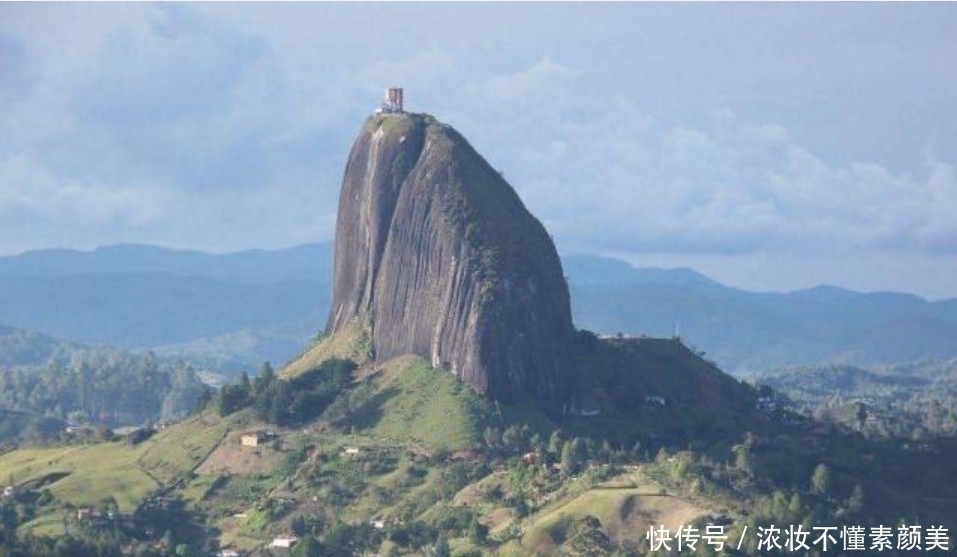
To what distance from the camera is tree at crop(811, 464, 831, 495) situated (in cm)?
12000

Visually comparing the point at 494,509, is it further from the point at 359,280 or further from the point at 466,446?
the point at 359,280

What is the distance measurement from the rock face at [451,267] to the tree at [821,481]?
1990 cm

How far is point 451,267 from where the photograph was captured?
456 feet

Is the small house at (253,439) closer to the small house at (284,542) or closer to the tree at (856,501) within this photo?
the small house at (284,542)

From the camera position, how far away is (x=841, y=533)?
11112 cm

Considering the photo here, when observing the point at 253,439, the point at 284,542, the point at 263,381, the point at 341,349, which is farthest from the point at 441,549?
the point at 341,349

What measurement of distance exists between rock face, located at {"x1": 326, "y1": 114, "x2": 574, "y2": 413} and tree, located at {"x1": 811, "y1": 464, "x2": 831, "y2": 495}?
783 inches

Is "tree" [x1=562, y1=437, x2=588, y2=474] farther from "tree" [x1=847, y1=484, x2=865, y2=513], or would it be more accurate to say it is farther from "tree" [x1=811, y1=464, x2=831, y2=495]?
"tree" [x1=847, y1=484, x2=865, y2=513]

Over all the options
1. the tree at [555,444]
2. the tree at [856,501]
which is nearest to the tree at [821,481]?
the tree at [856,501]

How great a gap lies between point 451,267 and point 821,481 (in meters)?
28.9

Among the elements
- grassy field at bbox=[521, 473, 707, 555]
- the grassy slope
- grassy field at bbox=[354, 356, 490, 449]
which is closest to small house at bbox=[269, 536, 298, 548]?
the grassy slope

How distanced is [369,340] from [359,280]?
4477 millimetres

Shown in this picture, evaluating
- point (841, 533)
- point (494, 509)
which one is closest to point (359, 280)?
point (494, 509)

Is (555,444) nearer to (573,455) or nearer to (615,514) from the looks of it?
(573,455)
